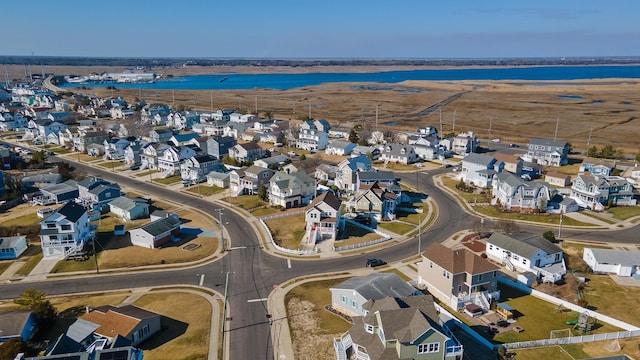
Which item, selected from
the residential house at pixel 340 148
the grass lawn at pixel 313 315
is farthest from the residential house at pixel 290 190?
the residential house at pixel 340 148

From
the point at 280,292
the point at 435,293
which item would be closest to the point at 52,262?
the point at 280,292

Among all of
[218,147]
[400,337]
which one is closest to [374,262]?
[400,337]

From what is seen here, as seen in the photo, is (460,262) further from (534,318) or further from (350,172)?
(350,172)

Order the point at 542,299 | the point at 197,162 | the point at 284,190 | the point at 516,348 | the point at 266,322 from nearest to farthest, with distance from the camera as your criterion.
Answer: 1. the point at 516,348
2. the point at 266,322
3. the point at 542,299
4. the point at 284,190
5. the point at 197,162

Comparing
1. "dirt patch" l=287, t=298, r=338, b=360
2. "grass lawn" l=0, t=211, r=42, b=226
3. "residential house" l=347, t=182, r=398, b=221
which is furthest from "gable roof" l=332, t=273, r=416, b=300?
"grass lawn" l=0, t=211, r=42, b=226

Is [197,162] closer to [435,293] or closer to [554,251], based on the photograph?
[435,293]

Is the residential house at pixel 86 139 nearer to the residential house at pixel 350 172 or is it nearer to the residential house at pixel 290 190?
the residential house at pixel 290 190
